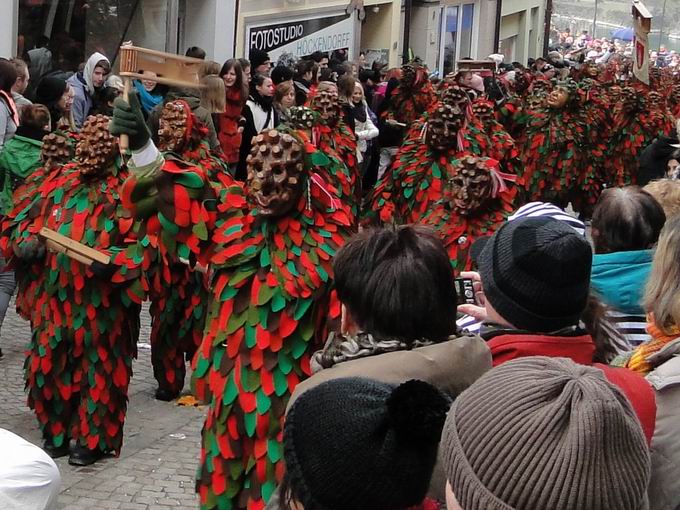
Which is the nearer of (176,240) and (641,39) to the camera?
(176,240)

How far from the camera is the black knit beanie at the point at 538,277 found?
2766 millimetres

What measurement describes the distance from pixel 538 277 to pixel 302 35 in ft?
55.6

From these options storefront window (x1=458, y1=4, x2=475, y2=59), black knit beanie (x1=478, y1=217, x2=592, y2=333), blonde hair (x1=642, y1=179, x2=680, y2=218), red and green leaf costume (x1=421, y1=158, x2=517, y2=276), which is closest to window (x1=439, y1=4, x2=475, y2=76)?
storefront window (x1=458, y1=4, x2=475, y2=59)

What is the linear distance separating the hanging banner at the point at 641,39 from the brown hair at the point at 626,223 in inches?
271

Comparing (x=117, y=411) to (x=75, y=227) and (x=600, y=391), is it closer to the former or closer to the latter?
(x=75, y=227)

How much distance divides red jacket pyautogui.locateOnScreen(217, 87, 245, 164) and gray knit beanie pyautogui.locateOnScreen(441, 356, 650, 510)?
29.0 ft

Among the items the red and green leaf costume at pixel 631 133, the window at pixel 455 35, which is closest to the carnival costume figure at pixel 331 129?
the red and green leaf costume at pixel 631 133

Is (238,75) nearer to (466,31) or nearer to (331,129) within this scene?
(331,129)

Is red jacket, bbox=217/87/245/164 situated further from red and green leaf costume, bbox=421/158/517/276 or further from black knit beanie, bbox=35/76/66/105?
red and green leaf costume, bbox=421/158/517/276

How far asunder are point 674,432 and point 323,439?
87 centimetres

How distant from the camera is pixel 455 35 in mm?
32062

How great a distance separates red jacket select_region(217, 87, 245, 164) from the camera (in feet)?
34.3

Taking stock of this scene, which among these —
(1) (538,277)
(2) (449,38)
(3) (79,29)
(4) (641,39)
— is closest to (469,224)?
(1) (538,277)

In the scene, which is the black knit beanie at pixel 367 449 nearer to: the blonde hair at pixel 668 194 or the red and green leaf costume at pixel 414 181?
the blonde hair at pixel 668 194
